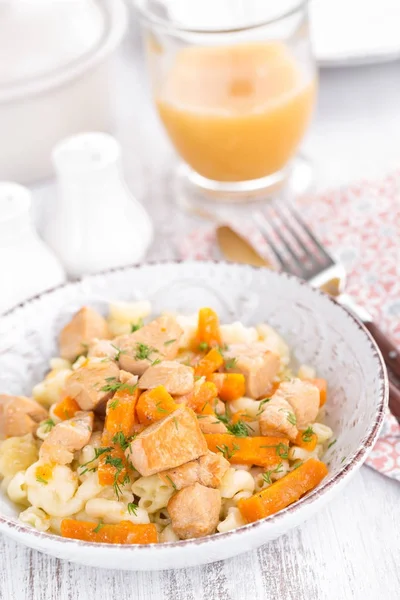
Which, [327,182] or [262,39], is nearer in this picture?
[262,39]

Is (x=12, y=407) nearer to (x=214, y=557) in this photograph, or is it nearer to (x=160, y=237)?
(x=214, y=557)

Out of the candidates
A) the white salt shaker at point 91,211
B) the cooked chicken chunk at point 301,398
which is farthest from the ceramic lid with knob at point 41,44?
the cooked chicken chunk at point 301,398

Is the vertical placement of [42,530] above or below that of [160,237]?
above

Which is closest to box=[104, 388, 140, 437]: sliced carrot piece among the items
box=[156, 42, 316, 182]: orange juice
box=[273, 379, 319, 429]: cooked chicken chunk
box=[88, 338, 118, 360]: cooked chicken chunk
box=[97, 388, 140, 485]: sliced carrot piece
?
box=[97, 388, 140, 485]: sliced carrot piece

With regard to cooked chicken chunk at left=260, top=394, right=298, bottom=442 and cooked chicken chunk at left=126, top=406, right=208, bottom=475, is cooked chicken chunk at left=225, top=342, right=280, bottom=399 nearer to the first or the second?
cooked chicken chunk at left=260, top=394, right=298, bottom=442

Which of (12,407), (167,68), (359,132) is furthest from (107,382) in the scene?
(359,132)

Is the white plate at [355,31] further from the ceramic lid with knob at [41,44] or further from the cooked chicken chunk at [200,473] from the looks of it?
the cooked chicken chunk at [200,473]

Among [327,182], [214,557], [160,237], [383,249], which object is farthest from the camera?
[327,182]
